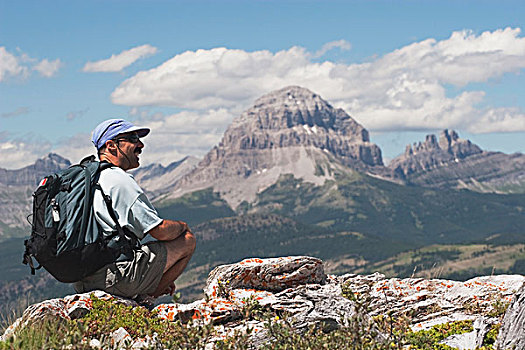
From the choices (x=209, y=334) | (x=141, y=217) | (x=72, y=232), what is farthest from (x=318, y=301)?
(x=72, y=232)

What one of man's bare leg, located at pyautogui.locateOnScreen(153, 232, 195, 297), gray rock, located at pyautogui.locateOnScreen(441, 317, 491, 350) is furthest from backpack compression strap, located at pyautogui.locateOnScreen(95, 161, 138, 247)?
gray rock, located at pyautogui.locateOnScreen(441, 317, 491, 350)

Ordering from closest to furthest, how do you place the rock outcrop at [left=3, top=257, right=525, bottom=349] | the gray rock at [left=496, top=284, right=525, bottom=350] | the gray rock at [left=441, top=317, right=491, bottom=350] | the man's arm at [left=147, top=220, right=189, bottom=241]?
the gray rock at [left=496, top=284, right=525, bottom=350] < the rock outcrop at [left=3, top=257, right=525, bottom=349] < the gray rock at [left=441, top=317, right=491, bottom=350] < the man's arm at [left=147, top=220, right=189, bottom=241]

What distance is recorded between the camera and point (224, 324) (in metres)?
11.4

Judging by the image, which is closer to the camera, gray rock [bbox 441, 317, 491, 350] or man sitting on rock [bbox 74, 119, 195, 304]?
gray rock [bbox 441, 317, 491, 350]

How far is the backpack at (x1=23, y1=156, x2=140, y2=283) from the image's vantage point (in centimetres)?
1123

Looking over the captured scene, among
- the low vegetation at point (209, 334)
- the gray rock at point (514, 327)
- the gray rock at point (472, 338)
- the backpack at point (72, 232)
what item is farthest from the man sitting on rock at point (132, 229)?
the gray rock at point (514, 327)

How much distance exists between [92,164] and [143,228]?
1.71 meters

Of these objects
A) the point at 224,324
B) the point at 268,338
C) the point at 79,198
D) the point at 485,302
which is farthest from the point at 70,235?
the point at 485,302

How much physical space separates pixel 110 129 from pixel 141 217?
2174 millimetres

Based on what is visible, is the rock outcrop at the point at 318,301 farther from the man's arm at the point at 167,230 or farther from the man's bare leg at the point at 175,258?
the man's arm at the point at 167,230

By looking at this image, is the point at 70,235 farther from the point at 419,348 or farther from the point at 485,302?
the point at 485,302

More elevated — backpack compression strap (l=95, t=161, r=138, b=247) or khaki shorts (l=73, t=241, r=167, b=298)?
backpack compression strap (l=95, t=161, r=138, b=247)

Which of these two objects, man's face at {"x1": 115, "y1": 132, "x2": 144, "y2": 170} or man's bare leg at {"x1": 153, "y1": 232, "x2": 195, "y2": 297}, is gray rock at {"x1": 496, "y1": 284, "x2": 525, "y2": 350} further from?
man's face at {"x1": 115, "y1": 132, "x2": 144, "y2": 170}

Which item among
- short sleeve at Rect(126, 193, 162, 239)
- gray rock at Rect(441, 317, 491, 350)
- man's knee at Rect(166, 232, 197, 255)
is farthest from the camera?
man's knee at Rect(166, 232, 197, 255)
